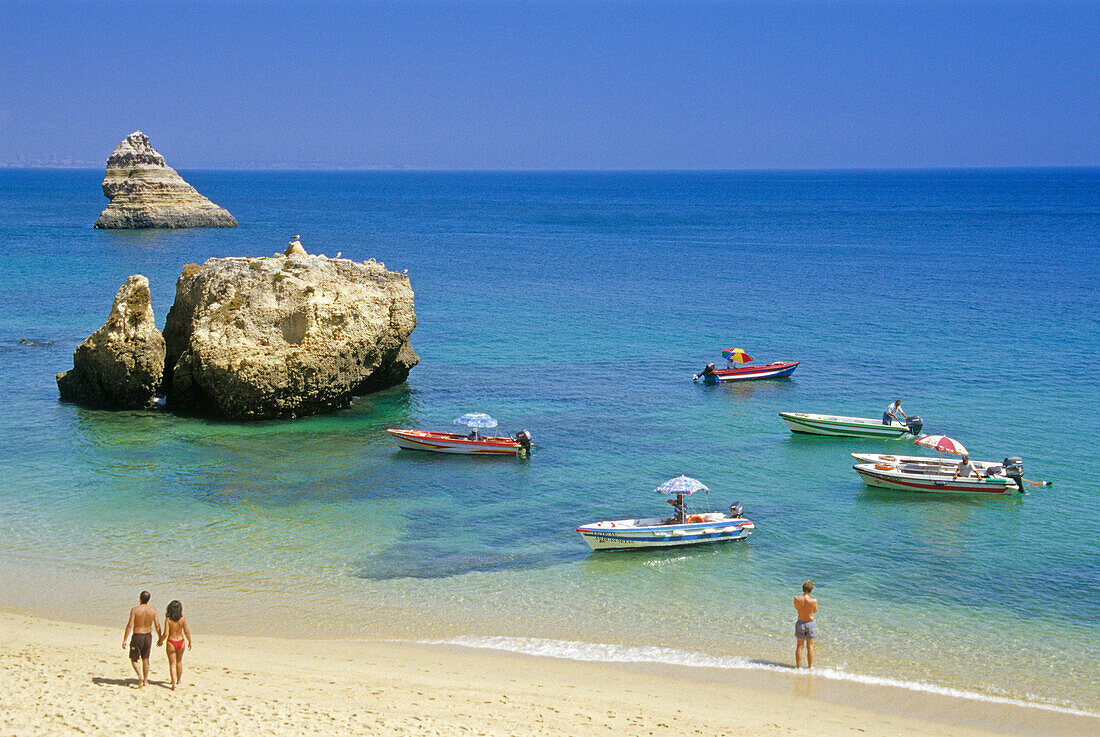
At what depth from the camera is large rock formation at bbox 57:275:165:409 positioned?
35688mm

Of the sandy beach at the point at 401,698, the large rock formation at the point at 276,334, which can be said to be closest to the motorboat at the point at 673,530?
the sandy beach at the point at 401,698

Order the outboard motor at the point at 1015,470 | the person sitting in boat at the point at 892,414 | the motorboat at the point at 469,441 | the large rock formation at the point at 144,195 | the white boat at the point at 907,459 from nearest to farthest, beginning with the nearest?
the outboard motor at the point at 1015,470 < the white boat at the point at 907,459 < the motorboat at the point at 469,441 < the person sitting in boat at the point at 892,414 < the large rock formation at the point at 144,195

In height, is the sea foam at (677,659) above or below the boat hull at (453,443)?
below

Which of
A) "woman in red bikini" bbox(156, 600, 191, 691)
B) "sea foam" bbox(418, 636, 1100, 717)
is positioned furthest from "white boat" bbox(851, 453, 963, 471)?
"woman in red bikini" bbox(156, 600, 191, 691)

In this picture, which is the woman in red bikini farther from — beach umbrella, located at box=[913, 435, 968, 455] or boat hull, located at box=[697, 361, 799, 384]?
boat hull, located at box=[697, 361, 799, 384]

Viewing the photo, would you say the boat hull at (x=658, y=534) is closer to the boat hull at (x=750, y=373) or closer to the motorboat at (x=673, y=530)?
the motorboat at (x=673, y=530)

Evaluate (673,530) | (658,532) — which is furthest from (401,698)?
(673,530)

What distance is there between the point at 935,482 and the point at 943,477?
291 mm

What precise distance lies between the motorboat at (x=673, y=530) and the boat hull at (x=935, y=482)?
615cm

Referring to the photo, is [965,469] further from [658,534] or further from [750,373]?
[750,373]

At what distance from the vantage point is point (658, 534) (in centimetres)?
2495

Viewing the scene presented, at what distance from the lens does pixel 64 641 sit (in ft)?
62.8

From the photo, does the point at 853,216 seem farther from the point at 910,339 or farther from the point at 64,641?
the point at 64,641

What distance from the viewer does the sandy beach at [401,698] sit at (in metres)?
15.1
